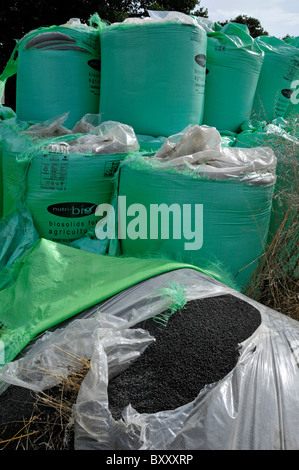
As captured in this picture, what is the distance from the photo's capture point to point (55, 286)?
4.70 ft

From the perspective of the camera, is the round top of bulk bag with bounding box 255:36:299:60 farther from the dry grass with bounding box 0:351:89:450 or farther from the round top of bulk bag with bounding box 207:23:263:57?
the dry grass with bounding box 0:351:89:450

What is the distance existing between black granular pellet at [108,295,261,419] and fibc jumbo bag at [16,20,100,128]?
1749 millimetres

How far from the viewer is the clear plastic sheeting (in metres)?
0.85

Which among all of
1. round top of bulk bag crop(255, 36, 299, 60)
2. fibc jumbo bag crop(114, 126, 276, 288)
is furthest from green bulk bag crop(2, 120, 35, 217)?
round top of bulk bag crop(255, 36, 299, 60)

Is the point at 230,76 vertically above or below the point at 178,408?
above

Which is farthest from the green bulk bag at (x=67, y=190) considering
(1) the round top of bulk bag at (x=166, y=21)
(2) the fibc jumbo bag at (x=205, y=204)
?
(1) the round top of bulk bag at (x=166, y=21)

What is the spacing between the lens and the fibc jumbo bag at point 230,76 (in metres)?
2.44

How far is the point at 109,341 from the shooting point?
1054 mm

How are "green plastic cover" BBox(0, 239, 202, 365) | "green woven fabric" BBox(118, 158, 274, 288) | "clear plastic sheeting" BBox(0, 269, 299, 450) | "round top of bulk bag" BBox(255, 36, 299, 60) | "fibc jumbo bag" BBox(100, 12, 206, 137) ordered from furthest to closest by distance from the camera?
"round top of bulk bag" BBox(255, 36, 299, 60)
"fibc jumbo bag" BBox(100, 12, 206, 137)
"green woven fabric" BBox(118, 158, 274, 288)
"green plastic cover" BBox(0, 239, 202, 365)
"clear plastic sheeting" BBox(0, 269, 299, 450)

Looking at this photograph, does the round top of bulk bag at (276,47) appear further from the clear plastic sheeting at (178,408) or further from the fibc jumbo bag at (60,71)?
the clear plastic sheeting at (178,408)

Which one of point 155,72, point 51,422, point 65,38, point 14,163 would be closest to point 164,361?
point 51,422

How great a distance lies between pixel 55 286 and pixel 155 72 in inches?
53.1

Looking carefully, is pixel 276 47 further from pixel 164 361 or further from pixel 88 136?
pixel 164 361

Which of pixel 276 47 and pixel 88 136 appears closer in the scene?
pixel 88 136
